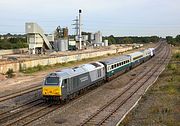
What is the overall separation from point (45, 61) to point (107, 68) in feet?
84.3

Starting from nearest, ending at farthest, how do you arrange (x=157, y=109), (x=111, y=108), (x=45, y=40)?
(x=157, y=109), (x=111, y=108), (x=45, y=40)

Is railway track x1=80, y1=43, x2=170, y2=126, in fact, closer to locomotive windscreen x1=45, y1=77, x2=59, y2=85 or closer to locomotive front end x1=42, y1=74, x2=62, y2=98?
locomotive front end x1=42, y1=74, x2=62, y2=98

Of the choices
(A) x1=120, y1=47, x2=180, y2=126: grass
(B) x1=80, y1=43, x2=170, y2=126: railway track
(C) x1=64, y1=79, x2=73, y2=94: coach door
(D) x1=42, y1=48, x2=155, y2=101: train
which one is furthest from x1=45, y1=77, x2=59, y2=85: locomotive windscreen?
(A) x1=120, y1=47, x2=180, y2=126: grass

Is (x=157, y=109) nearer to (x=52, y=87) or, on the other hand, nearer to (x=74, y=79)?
(x=74, y=79)

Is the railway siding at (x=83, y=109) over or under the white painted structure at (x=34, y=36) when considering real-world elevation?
under

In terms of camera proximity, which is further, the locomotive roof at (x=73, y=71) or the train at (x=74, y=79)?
the locomotive roof at (x=73, y=71)

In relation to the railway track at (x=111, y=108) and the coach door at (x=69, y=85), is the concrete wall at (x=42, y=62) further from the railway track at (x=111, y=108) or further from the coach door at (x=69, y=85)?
the coach door at (x=69, y=85)

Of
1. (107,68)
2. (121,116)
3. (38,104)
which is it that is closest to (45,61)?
(107,68)

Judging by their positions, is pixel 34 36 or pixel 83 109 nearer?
pixel 83 109

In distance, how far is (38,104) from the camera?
28344 mm

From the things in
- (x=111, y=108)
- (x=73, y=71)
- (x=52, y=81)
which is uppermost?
(x=73, y=71)

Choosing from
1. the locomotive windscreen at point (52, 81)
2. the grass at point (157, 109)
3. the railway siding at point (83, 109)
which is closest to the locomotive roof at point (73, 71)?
the locomotive windscreen at point (52, 81)

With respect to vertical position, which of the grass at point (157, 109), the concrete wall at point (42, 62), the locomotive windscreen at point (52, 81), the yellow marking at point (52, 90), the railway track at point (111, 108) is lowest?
the railway track at point (111, 108)

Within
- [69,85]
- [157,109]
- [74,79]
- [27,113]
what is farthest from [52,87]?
[157,109]
